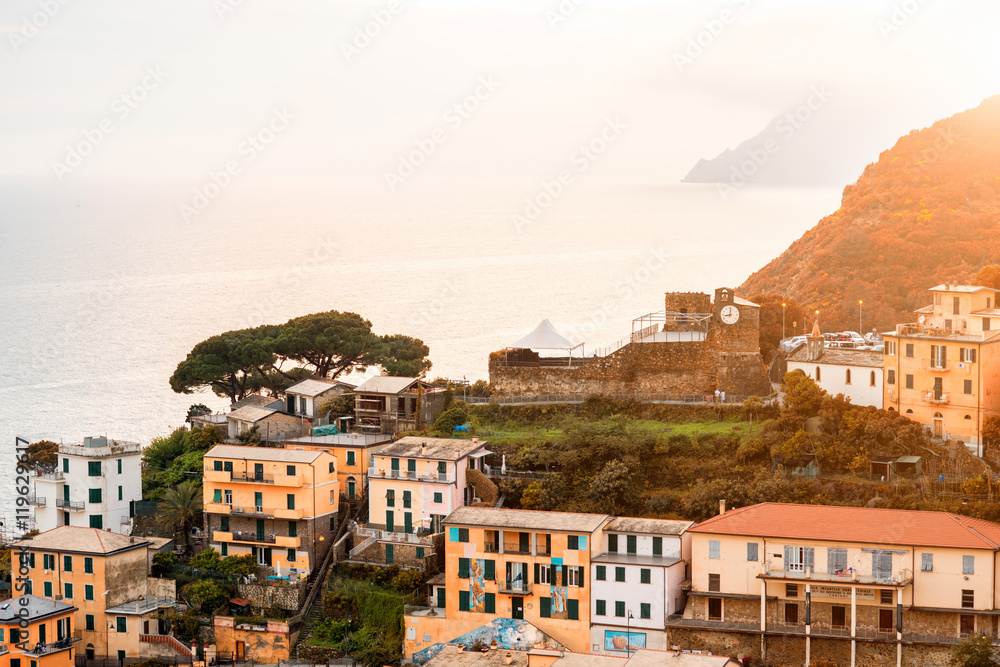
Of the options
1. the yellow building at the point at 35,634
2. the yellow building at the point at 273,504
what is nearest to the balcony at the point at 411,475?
the yellow building at the point at 273,504

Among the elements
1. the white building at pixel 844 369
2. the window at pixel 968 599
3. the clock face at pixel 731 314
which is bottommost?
the window at pixel 968 599

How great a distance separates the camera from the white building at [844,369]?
52625 mm

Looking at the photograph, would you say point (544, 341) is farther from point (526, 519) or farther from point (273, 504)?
point (273, 504)

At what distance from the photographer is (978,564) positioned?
140 ft

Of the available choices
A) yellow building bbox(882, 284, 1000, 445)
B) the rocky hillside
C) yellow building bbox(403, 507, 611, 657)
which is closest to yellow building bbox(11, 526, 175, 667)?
yellow building bbox(403, 507, 611, 657)

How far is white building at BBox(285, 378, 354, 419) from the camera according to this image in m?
60.9

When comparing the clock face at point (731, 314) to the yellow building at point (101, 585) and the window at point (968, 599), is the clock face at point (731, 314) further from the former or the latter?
the yellow building at point (101, 585)

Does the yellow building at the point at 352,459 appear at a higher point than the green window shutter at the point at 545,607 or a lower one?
higher

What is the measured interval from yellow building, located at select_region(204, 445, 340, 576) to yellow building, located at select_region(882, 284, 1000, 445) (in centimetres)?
2145

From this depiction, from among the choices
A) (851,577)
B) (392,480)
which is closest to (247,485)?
(392,480)

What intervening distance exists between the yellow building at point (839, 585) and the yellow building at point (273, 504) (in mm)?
14700

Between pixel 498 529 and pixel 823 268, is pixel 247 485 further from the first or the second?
pixel 823 268

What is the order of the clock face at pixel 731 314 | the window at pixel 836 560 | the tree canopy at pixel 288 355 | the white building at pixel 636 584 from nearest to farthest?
the window at pixel 836 560, the white building at pixel 636 584, the clock face at pixel 731 314, the tree canopy at pixel 288 355

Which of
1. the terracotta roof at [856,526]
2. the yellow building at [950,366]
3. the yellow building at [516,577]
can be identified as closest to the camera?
the terracotta roof at [856,526]
